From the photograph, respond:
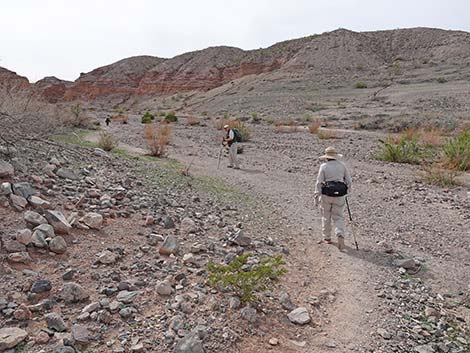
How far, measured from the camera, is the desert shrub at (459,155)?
39.4 ft

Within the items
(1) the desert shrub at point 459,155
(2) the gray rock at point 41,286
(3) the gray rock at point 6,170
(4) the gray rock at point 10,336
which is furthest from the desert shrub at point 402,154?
(4) the gray rock at point 10,336

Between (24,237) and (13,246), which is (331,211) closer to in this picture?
(24,237)

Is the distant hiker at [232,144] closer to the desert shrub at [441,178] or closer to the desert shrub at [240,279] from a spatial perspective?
the desert shrub at [441,178]

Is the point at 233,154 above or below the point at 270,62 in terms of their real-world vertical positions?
below

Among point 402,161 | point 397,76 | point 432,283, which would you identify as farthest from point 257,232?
point 397,76

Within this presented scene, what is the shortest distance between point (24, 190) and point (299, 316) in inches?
140

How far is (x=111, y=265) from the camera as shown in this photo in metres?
4.34

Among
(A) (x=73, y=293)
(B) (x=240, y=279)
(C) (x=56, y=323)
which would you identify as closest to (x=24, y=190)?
(A) (x=73, y=293)

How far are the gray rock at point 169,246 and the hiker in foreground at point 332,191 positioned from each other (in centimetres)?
240

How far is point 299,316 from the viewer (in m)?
3.97

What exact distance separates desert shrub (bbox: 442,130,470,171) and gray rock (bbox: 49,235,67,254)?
1117 centimetres

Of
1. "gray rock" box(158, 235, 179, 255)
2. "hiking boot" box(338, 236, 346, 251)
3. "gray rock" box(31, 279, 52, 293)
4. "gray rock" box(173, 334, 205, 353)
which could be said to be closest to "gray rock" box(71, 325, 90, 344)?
"gray rock" box(31, 279, 52, 293)

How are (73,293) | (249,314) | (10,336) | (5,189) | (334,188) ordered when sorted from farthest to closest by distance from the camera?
1. (334,188)
2. (5,189)
3. (249,314)
4. (73,293)
5. (10,336)

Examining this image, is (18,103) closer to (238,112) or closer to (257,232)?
(257,232)
